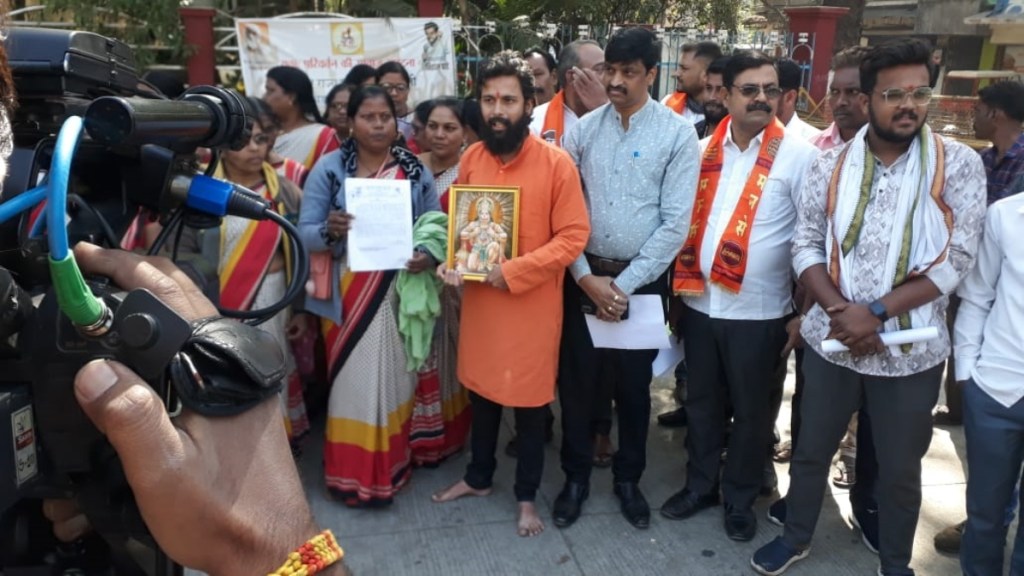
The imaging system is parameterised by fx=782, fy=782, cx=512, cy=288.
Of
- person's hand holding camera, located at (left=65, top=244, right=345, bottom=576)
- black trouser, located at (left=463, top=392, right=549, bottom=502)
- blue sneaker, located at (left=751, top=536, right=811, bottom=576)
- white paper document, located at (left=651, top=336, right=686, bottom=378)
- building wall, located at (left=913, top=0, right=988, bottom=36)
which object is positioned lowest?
blue sneaker, located at (left=751, top=536, right=811, bottom=576)

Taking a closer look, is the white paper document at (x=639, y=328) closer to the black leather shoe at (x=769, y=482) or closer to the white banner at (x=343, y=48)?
the black leather shoe at (x=769, y=482)

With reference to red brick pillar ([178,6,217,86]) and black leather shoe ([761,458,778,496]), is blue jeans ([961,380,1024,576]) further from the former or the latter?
red brick pillar ([178,6,217,86])

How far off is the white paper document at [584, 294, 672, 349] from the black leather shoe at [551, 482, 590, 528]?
2.25ft

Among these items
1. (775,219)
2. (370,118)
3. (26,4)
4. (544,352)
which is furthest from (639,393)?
(26,4)

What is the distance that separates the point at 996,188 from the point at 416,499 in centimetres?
322

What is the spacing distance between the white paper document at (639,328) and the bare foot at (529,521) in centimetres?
77

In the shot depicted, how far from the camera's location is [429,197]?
3.52 meters

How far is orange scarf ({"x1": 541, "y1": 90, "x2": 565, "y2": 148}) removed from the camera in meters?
4.21

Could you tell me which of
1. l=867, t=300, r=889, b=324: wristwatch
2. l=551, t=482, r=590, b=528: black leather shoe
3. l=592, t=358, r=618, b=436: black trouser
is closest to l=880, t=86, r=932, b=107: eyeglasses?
l=867, t=300, r=889, b=324: wristwatch

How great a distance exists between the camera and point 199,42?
7.57 metres

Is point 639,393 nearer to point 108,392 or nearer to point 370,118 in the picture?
point 370,118

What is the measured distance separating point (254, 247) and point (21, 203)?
8.05ft

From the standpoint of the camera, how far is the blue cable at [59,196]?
0.87 metres

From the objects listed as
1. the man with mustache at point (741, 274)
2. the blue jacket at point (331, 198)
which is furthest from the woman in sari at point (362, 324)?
the man with mustache at point (741, 274)
